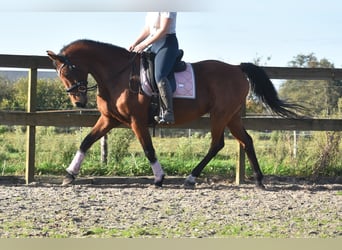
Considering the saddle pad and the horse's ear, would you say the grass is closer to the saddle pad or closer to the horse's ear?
the saddle pad

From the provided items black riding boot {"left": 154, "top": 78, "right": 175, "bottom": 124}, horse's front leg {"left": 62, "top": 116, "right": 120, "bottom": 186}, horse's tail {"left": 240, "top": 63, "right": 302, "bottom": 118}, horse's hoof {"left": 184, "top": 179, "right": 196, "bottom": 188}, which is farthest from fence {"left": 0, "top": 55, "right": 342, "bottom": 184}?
horse's hoof {"left": 184, "top": 179, "right": 196, "bottom": 188}

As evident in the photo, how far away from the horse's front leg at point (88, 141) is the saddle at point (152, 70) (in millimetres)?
559

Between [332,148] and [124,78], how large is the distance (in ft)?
11.8

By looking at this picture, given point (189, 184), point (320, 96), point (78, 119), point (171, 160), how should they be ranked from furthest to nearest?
point (320, 96)
point (171, 160)
point (78, 119)
point (189, 184)

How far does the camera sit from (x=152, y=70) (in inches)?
277

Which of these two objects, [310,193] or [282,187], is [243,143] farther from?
[310,193]

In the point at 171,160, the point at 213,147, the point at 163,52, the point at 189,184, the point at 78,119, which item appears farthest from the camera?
the point at 171,160

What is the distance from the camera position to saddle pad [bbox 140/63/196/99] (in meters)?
7.11

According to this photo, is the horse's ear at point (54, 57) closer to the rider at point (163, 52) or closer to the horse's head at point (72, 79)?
the horse's head at point (72, 79)

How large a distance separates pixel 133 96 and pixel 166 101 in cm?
47

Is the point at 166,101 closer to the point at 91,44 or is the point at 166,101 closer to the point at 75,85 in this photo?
the point at 75,85

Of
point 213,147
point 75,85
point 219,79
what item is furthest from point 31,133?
point 219,79

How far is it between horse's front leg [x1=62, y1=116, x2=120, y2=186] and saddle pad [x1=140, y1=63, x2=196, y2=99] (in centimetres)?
68

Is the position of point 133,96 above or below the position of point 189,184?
above
